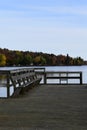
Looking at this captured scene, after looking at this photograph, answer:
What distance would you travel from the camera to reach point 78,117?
9828 mm

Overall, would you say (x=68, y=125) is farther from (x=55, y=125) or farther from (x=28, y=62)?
(x=28, y=62)

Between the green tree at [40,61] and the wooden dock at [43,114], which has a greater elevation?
the green tree at [40,61]

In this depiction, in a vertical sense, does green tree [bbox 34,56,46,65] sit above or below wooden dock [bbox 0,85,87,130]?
above

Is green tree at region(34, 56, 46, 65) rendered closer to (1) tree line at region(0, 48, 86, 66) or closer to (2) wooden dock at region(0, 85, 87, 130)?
(1) tree line at region(0, 48, 86, 66)

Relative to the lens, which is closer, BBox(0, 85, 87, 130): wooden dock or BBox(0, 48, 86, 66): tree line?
BBox(0, 85, 87, 130): wooden dock

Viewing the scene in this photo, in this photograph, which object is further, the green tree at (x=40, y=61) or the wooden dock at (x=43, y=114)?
the green tree at (x=40, y=61)

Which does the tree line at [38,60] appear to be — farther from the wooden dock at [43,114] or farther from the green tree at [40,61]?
the wooden dock at [43,114]

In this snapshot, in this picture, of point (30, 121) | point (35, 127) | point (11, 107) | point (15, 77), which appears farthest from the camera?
point (15, 77)

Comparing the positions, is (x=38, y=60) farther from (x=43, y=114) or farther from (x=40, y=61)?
(x=43, y=114)

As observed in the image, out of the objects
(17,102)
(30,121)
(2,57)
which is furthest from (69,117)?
(2,57)

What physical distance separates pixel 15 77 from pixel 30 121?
6.43 meters

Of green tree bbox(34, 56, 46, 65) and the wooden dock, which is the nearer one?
the wooden dock

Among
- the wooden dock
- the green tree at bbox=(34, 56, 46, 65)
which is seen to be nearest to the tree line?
the green tree at bbox=(34, 56, 46, 65)

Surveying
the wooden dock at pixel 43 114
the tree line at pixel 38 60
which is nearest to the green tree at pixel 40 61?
the tree line at pixel 38 60
